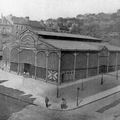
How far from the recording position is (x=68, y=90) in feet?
108

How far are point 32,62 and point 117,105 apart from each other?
2169cm

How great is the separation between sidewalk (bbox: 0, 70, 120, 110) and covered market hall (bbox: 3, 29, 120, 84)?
2.02m

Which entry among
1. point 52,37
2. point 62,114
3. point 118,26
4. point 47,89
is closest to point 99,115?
point 62,114

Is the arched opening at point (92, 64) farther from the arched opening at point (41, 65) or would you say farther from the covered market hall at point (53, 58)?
the arched opening at point (41, 65)

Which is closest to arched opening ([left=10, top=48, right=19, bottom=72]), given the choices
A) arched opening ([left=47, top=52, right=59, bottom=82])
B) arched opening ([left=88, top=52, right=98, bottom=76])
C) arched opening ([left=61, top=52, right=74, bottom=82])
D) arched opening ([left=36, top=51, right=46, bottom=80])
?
arched opening ([left=36, top=51, right=46, bottom=80])

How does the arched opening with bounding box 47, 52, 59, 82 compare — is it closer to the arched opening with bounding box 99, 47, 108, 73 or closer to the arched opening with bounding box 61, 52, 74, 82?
the arched opening with bounding box 61, 52, 74, 82

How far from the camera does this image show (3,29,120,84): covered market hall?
37.1 m

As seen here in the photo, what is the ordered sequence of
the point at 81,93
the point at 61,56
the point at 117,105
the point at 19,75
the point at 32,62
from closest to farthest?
the point at 117,105
the point at 81,93
the point at 61,56
the point at 32,62
the point at 19,75

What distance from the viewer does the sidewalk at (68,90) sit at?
27.0 m

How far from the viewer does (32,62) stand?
41.6 metres

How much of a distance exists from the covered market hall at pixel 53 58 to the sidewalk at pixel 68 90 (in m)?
2.02

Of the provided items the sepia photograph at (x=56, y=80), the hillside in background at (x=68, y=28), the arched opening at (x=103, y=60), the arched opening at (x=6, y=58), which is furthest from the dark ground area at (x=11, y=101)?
the hillside in background at (x=68, y=28)

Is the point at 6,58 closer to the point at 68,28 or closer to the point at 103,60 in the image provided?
the point at 103,60

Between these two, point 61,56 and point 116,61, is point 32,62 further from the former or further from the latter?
point 116,61
